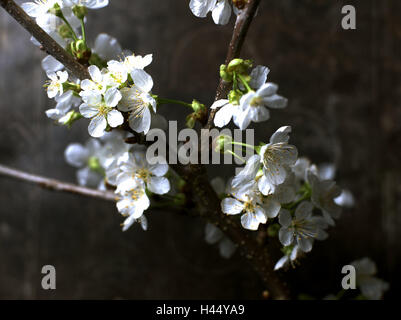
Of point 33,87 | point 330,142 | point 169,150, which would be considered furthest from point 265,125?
point 33,87

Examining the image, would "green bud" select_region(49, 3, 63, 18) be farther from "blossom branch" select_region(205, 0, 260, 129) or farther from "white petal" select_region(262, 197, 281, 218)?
"white petal" select_region(262, 197, 281, 218)

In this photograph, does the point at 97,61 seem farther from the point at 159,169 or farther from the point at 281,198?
the point at 281,198

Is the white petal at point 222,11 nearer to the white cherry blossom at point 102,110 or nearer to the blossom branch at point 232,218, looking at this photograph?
the blossom branch at point 232,218

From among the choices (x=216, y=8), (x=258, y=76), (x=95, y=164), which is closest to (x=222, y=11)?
(x=216, y=8)

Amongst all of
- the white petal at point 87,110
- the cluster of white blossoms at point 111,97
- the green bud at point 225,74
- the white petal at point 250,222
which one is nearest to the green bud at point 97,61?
the cluster of white blossoms at point 111,97

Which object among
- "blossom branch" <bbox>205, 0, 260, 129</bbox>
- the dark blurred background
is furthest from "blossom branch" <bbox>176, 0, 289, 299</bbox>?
the dark blurred background
